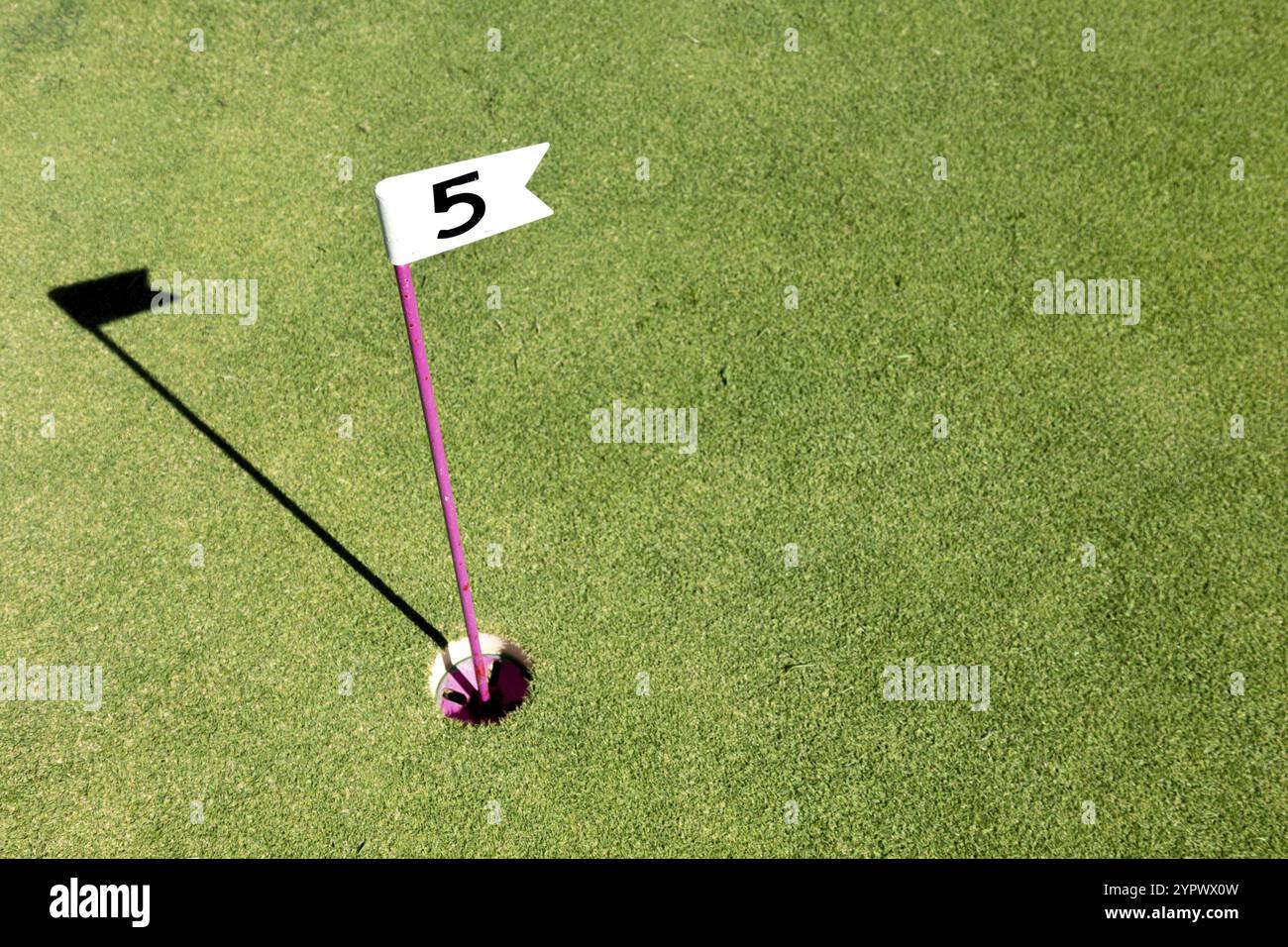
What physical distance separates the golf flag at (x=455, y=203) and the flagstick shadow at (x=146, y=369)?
2228mm

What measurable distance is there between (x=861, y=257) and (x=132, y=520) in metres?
4.25

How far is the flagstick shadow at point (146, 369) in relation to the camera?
15.5ft

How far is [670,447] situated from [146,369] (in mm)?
2896

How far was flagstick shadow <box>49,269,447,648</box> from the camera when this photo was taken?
15.5 ft

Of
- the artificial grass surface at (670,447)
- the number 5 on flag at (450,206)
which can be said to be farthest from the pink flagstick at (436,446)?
the artificial grass surface at (670,447)

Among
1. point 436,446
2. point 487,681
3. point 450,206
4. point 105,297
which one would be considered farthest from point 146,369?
point 450,206

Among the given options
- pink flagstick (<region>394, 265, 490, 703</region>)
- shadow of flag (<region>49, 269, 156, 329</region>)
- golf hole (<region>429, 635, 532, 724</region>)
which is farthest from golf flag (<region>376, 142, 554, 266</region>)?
shadow of flag (<region>49, 269, 156, 329</region>)

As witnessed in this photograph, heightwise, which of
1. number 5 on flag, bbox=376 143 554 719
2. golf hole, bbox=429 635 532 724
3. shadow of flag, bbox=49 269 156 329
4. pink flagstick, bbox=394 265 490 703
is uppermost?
shadow of flag, bbox=49 269 156 329

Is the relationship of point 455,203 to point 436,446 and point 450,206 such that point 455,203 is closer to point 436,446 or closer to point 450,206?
point 450,206

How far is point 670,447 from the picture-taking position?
5.18 meters

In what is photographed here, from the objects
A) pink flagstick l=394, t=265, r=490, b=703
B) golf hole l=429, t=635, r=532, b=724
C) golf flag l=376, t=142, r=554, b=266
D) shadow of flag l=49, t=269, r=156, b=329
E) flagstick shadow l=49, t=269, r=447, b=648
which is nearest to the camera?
golf flag l=376, t=142, r=554, b=266

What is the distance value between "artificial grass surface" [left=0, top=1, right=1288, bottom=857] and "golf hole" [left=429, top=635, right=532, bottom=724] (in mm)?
107

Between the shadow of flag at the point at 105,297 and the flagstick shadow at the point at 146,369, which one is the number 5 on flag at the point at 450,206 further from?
the shadow of flag at the point at 105,297

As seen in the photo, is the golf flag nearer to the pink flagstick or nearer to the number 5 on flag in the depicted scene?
the number 5 on flag
